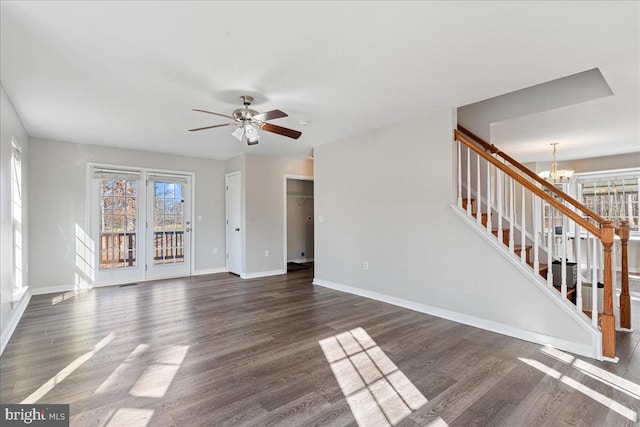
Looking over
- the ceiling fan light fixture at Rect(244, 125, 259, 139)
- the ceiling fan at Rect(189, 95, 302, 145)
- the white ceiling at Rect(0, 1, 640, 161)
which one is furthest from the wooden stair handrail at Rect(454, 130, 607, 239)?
the ceiling fan light fixture at Rect(244, 125, 259, 139)

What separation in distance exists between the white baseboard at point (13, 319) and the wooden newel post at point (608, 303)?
5089 millimetres

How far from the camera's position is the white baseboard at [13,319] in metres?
2.90

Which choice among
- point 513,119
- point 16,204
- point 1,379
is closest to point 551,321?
point 513,119

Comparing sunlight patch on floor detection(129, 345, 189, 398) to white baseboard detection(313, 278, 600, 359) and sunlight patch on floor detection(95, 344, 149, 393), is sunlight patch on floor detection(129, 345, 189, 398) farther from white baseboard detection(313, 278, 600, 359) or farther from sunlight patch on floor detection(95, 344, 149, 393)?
white baseboard detection(313, 278, 600, 359)

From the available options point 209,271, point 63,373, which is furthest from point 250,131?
point 209,271

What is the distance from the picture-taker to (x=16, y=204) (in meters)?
3.82

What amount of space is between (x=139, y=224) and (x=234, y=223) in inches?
66.6

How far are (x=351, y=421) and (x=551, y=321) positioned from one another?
2.20 m

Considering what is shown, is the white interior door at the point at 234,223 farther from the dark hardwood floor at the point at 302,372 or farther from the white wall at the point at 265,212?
the dark hardwood floor at the point at 302,372

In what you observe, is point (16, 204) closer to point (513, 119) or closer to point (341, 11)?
point (341, 11)

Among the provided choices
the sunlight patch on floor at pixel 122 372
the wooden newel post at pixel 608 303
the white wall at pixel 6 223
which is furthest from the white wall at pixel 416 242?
the white wall at pixel 6 223

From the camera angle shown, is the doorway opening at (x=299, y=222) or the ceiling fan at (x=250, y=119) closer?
the ceiling fan at (x=250, y=119)

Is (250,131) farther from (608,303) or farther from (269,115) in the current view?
(608,303)

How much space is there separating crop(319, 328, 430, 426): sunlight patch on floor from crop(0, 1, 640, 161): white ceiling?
8.00 ft
